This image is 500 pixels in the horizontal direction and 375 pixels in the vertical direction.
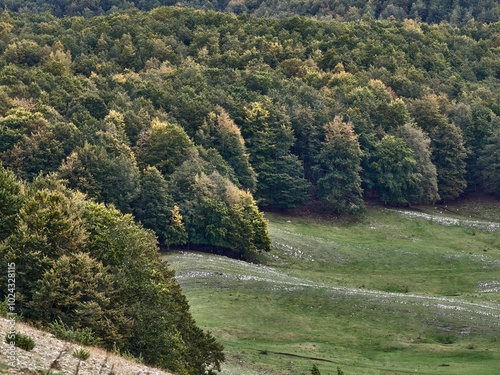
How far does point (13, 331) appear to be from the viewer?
1133 inches

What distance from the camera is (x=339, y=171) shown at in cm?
13138

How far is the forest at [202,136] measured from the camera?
4647 centimetres

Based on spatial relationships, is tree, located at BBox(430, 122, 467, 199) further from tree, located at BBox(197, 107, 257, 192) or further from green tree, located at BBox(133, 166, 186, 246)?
green tree, located at BBox(133, 166, 186, 246)

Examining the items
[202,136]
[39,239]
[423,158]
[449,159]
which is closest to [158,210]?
[202,136]

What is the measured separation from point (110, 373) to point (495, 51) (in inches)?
7681

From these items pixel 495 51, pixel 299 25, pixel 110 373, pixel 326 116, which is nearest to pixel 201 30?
pixel 299 25

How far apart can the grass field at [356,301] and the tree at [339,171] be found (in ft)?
33.4

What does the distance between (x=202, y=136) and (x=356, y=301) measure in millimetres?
59914

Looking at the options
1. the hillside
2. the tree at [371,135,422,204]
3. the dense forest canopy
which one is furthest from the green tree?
the hillside

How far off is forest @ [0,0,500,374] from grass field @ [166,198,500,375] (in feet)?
33.7

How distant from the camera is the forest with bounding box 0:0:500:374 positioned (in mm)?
46469

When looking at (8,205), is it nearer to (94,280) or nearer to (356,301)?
(94,280)

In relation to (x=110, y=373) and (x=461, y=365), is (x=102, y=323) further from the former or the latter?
(x=461, y=365)

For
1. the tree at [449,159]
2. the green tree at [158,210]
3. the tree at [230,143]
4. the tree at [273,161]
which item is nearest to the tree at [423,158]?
the tree at [449,159]
